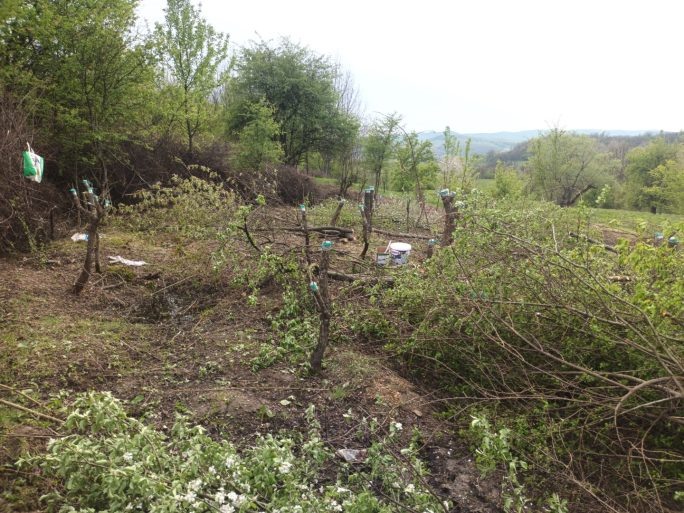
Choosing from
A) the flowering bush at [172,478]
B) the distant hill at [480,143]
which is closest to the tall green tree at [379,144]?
the distant hill at [480,143]

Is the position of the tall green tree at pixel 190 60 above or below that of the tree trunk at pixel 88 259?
above

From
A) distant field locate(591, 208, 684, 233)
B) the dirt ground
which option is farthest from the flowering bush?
distant field locate(591, 208, 684, 233)

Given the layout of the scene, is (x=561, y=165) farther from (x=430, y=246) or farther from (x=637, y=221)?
(x=637, y=221)

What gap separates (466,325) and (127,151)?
9074 mm

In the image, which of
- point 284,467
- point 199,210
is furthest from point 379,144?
point 284,467

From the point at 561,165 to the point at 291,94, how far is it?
14.9m

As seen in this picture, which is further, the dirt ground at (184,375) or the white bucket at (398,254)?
the white bucket at (398,254)

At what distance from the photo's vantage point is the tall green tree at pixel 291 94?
16.4m

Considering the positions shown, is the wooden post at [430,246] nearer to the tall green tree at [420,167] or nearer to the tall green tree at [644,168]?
the tall green tree at [420,167]

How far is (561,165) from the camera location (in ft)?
74.2

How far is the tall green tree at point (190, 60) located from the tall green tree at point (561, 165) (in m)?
17.4

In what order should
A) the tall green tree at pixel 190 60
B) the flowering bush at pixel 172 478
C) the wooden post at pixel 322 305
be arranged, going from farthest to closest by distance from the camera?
the tall green tree at pixel 190 60, the wooden post at pixel 322 305, the flowering bush at pixel 172 478

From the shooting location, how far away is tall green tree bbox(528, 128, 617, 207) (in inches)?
888

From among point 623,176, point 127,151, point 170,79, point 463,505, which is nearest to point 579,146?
point 623,176
